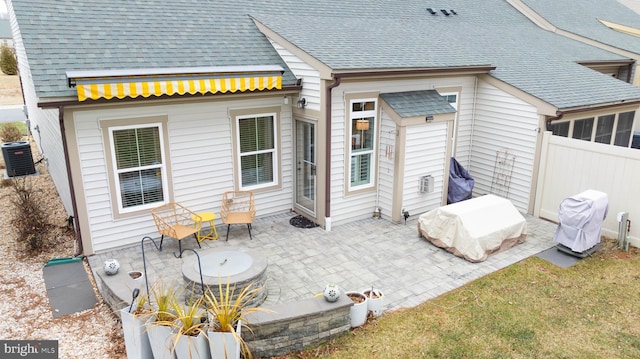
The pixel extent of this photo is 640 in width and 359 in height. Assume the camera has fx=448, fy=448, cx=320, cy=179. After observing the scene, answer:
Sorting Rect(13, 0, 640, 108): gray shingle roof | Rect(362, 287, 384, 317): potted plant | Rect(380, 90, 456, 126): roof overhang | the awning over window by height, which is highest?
Rect(13, 0, 640, 108): gray shingle roof

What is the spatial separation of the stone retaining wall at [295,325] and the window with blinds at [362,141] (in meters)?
4.82

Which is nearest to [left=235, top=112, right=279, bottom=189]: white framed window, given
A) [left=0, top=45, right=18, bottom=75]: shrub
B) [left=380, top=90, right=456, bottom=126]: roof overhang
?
[left=380, top=90, right=456, bottom=126]: roof overhang

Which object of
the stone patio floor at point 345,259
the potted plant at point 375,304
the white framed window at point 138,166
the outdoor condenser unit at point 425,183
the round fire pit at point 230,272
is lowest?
the stone patio floor at point 345,259

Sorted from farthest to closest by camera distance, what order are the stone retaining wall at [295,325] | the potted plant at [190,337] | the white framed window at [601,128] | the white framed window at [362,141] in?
1. the white framed window at [601,128]
2. the white framed window at [362,141]
3. the stone retaining wall at [295,325]
4. the potted plant at [190,337]

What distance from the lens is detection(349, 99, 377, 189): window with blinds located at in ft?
34.7

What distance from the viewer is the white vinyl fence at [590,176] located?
968 cm

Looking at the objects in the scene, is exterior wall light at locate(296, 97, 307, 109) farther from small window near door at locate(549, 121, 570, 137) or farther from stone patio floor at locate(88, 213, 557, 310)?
small window near door at locate(549, 121, 570, 137)

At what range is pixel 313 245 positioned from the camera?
9844mm

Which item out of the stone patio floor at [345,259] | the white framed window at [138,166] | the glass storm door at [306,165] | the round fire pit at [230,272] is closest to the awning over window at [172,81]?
the white framed window at [138,166]

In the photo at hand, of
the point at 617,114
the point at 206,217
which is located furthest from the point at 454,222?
the point at 617,114

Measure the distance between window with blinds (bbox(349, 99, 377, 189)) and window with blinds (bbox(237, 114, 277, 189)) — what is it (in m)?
1.94

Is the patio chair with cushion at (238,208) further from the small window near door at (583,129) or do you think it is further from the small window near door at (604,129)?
the small window near door at (604,129)

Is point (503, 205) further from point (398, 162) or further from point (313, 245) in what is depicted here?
point (313, 245)

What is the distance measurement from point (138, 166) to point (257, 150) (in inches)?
109
